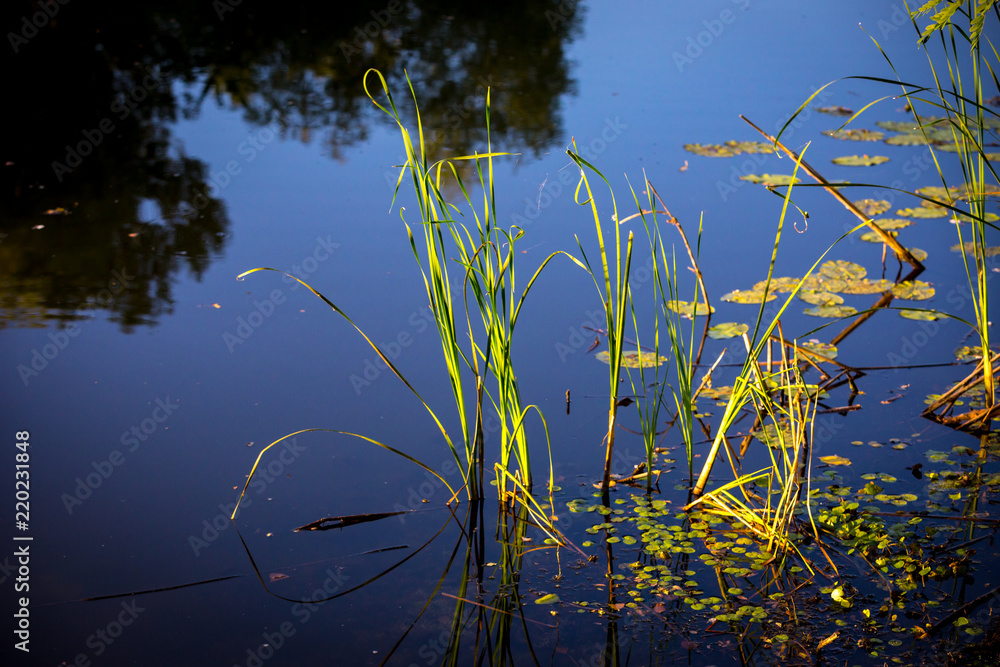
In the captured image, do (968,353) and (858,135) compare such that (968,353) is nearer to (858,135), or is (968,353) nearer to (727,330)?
(727,330)

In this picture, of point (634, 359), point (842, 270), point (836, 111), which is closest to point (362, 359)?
point (634, 359)

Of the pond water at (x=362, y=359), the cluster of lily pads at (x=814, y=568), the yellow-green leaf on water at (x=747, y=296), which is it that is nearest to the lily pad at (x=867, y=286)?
the pond water at (x=362, y=359)

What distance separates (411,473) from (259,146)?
261 centimetres

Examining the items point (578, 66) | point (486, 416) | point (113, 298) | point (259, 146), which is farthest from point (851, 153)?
point (113, 298)

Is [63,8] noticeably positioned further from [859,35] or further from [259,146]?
[859,35]

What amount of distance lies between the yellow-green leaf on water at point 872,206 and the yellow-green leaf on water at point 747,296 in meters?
0.90

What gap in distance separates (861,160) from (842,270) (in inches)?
44.3

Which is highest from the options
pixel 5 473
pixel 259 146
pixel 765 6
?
pixel 765 6

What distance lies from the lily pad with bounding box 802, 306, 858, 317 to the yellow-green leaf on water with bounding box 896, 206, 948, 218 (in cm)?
96

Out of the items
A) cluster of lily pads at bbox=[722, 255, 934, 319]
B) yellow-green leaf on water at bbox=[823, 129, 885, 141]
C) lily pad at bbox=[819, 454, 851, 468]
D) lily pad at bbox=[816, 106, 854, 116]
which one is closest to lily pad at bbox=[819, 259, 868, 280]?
cluster of lily pads at bbox=[722, 255, 934, 319]

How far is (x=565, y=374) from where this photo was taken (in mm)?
2357

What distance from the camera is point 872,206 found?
3.33 meters

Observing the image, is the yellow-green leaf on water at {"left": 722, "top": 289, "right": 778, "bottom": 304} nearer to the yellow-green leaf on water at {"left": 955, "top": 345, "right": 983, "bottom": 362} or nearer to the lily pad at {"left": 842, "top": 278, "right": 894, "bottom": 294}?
the lily pad at {"left": 842, "top": 278, "right": 894, "bottom": 294}

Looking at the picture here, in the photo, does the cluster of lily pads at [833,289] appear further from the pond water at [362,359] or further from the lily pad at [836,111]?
→ the lily pad at [836,111]
